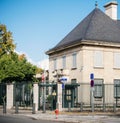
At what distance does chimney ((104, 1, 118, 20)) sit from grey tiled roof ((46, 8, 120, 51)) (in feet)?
4.03

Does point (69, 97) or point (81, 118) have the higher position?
point (69, 97)

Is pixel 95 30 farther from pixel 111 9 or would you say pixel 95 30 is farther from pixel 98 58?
pixel 111 9

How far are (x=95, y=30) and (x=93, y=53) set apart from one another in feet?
11.1

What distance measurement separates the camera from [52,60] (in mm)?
50750

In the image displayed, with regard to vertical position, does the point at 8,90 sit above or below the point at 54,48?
below

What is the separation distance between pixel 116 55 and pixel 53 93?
44.9 ft

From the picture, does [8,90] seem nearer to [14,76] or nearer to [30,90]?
[30,90]

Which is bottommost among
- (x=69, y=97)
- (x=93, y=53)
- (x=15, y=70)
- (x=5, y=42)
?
(x=69, y=97)

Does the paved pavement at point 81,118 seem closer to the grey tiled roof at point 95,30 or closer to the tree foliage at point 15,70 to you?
the grey tiled roof at point 95,30

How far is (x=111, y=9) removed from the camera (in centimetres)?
4950

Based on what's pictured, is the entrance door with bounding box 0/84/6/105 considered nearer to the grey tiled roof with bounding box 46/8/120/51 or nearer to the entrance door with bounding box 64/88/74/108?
the entrance door with bounding box 64/88/74/108

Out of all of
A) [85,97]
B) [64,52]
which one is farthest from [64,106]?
[64,52]

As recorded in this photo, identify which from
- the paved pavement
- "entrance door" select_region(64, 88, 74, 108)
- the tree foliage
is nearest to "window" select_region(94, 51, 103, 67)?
"entrance door" select_region(64, 88, 74, 108)

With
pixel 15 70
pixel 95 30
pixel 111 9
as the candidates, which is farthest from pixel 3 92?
pixel 111 9
